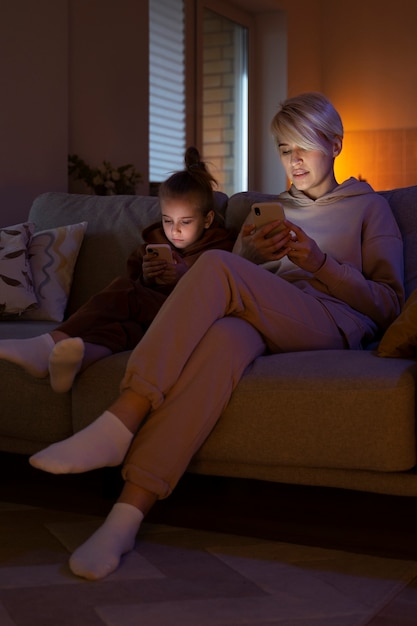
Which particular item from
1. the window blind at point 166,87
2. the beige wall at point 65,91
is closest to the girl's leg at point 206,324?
the beige wall at point 65,91

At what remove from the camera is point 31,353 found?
90.1 inches

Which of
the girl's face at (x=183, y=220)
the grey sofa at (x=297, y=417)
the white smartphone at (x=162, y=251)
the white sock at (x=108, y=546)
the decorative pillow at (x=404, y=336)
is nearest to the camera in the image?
the white sock at (x=108, y=546)

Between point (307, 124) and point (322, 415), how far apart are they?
970 mm

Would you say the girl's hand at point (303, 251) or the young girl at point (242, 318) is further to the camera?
the girl's hand at point (303, 251)

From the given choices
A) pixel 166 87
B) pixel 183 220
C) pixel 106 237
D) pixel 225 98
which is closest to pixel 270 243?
pixel 183 220

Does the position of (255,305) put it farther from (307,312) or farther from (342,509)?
(342,509)

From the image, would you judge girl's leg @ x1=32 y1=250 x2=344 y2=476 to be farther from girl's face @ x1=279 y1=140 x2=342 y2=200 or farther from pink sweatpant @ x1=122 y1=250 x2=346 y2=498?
girl's face @ x1=279 y1=140 x2=342 y2=200

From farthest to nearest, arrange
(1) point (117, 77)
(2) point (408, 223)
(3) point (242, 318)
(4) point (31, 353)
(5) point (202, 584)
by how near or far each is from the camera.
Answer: (1) point (117, 77) < (2) point (408, 223) < (4) point (31, 353) < (3) point (242, 318) < (5) point (202, 584)

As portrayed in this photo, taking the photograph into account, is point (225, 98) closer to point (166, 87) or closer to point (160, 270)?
point (166, 87)

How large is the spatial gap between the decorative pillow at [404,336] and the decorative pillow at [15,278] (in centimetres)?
136

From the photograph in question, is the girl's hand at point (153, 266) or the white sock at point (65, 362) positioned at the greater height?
the girl's hand at point (153, 266)

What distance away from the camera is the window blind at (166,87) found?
549 centimetres

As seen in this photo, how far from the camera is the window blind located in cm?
549

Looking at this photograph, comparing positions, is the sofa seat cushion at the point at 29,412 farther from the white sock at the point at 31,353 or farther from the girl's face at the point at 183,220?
the girl's face at the point at 183,220
